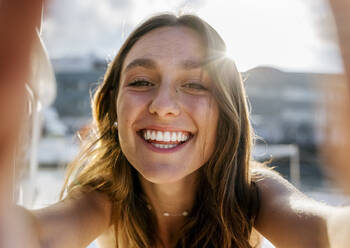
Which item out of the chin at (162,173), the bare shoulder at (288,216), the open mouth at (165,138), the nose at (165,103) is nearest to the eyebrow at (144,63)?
the nose at (165,103)

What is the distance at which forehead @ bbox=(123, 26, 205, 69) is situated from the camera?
4.58 ft

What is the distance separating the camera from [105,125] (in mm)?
1800

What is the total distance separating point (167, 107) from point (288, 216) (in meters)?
0.63

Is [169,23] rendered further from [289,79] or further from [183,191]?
[289,79]

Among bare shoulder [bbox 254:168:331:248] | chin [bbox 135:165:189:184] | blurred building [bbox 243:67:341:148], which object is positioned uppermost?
chin [bbox 135:165:189:184]

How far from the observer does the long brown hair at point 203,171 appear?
4.91 feet

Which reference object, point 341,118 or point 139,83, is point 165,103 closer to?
point 139,83

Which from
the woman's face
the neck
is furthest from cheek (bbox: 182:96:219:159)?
the neck

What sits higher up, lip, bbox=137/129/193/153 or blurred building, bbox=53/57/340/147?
lip, bbox=137/129/193/153

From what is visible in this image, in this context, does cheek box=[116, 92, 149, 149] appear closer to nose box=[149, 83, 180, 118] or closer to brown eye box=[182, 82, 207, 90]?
nose box=[149, 83, 180, 118]

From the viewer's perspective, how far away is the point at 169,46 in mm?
1424

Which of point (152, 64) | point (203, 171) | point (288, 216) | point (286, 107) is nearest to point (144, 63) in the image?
point (152, 64)

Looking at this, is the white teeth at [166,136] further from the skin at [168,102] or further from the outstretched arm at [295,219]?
the outstretched arm at [295,219]

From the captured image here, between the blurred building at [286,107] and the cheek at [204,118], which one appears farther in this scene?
the blurred building at [286,107]
